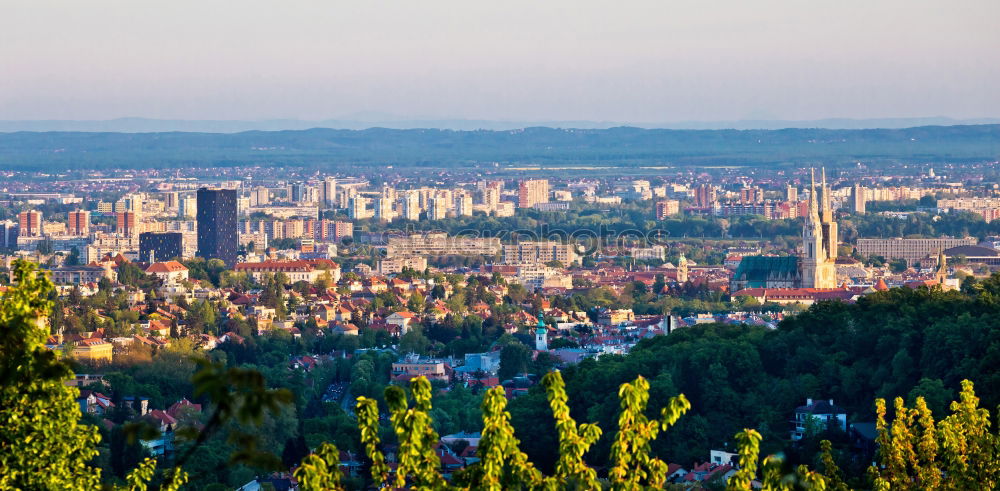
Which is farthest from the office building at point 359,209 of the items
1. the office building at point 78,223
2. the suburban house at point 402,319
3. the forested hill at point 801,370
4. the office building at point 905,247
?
the forested hill at point 801,370

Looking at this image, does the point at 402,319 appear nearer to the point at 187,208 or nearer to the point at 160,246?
the point at 160,246

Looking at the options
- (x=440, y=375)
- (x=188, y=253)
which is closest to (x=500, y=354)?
(x=440, y=375)

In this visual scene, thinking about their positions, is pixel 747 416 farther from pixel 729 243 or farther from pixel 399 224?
pixel 399 224

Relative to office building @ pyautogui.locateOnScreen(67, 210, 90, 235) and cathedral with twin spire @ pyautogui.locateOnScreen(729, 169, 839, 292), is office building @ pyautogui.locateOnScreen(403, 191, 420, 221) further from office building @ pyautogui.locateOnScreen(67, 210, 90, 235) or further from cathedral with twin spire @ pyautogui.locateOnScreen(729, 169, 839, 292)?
cathedral with twin spire @ pyautogui.locateOnScreen(729, 169, 839, 292)

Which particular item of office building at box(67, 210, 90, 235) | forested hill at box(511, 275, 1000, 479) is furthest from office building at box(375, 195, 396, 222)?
forested hill at box(511, 275, 1000, 479)

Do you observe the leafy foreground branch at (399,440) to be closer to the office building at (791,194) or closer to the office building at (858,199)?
the office building at (858,199)

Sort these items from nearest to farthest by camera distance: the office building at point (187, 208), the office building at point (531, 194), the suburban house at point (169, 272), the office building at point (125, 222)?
1. the suburban house at point (169, 272)
2. the office building at point (125, 222)
3. the office building at point (187, 208)
4. the office building at point (531, 194)

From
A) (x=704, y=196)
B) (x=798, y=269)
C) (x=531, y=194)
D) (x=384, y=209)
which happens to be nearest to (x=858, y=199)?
(x=704, y=196)
